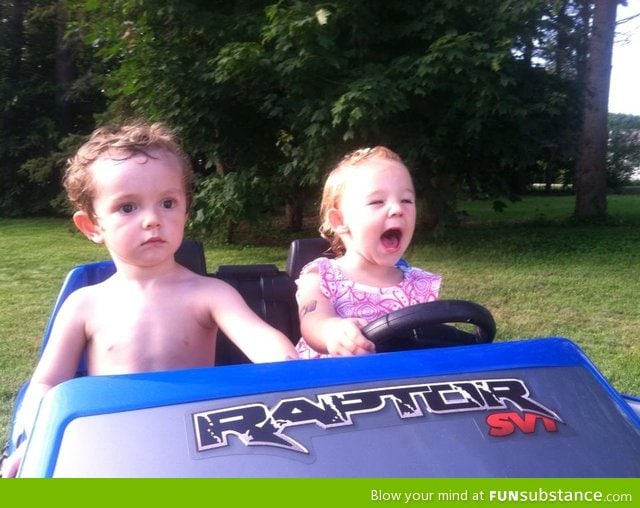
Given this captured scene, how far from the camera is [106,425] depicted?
50.7 inches

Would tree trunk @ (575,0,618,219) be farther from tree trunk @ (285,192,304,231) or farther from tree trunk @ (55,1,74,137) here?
tree trunk @ (55,1,74,137)

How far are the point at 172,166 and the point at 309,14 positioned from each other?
19.8 feet

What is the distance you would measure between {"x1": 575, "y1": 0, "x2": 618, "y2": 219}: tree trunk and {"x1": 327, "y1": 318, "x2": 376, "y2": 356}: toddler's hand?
9.61 metres

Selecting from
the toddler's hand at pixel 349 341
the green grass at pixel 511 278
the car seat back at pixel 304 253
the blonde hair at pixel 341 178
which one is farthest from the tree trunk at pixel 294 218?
the toddler's hand at pixel 349 341

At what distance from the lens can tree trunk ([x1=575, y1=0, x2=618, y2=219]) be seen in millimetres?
11125

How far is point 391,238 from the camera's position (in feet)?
6.81

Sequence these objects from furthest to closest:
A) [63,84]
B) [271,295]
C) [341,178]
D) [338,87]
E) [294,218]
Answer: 1. [63,84]
2. [294,218]
3. [338,87]
4. [271,295]
5. [341,178]

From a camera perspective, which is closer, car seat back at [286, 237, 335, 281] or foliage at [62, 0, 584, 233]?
car seat back at [286, 237, 335, 281]

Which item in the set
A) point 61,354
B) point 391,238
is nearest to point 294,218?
point 391,238

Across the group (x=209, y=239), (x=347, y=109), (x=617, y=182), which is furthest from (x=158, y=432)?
(x=617, y=182)

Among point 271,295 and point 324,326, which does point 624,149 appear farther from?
point 324,326

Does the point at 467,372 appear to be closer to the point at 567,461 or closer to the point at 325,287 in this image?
the point at 567,461

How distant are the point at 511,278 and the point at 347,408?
6.25 metres

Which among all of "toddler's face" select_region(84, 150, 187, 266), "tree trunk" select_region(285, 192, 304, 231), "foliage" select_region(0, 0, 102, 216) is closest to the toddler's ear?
"toddler's face" select_region(84, 150, 187, 266)
